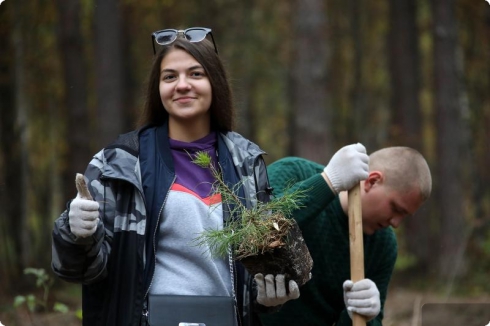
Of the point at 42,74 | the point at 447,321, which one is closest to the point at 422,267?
the point at 447,321

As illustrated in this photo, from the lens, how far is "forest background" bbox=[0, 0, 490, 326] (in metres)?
11.4

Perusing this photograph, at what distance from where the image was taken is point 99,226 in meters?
3.54

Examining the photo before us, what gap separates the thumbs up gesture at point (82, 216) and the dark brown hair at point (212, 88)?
0.70 metres

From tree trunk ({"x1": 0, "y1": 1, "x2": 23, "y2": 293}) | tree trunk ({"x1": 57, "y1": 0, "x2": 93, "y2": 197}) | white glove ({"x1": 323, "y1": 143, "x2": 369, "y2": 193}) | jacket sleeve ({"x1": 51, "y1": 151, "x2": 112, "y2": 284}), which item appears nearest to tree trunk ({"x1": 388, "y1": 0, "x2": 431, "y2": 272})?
tree trunk ({"x1": 57, "y1": 0, "x2": 93, "y2": 197})

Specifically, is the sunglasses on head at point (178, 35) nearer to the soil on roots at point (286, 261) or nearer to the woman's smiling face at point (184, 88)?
the woman's smiling face at point (184, 88)

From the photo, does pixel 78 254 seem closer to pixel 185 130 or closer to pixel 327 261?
pixel 185 130

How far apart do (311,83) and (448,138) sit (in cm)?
403

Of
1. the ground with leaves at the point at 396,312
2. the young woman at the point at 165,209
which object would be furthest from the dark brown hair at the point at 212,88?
the ground with leaves at the point at 396,312

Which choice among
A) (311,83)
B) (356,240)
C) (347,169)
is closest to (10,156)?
(311,83)

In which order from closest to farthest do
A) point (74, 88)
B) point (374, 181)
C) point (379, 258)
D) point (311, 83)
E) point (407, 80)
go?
point (374, 181)
point (379, 258)
point (311, 83)
point (74, 88)
point (407, 80)

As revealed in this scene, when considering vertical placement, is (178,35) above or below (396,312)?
above

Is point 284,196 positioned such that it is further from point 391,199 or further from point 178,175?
point 391,199

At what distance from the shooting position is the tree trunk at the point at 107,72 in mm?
12031

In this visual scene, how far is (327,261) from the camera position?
16.4 ft
